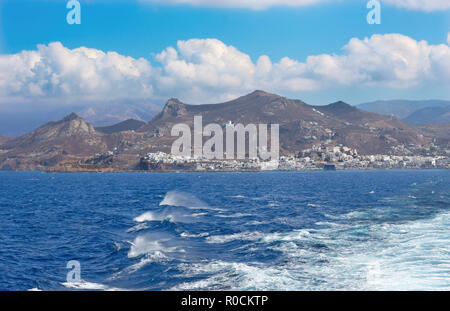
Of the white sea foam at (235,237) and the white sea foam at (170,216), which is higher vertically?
the white sea foam at (235,237)

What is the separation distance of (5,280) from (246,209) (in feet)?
174

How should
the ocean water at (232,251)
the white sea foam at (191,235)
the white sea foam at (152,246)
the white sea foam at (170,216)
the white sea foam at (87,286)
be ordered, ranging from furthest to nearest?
the white sea foam at (170,216) < the white sea foam at (191,235) < the white sea foam at (152,246) < the ocean water at (232,251) < the white sea foam at (87,286)

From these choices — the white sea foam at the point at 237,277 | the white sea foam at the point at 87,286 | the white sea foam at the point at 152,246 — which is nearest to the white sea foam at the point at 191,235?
the white sea foam at the point at 152,246

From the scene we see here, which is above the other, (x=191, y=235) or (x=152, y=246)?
(x=152, y=246)

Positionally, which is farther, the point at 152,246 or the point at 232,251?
the point at 152,246

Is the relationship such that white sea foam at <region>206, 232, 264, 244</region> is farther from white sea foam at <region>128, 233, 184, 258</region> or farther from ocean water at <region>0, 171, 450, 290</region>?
white sea foam at <region>128, 233, 184, 258</region>

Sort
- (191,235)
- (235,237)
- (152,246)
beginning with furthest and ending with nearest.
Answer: (191,235), (235,237), (152,246)

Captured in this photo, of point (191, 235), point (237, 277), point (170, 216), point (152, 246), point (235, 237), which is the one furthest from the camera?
point (170, 216)

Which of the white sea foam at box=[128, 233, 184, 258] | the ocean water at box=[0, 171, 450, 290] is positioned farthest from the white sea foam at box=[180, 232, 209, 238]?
the white sea foam at box=[128, 233, 184, 258]

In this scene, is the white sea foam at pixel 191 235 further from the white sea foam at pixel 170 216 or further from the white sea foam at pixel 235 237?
the white sea foam at pixel 170 216

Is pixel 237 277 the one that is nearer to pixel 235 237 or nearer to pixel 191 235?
pixel 235 237

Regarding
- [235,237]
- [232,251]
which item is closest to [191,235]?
[235,237]

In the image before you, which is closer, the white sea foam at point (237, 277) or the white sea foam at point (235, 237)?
the white sea foam at point (237, 277)
